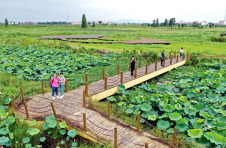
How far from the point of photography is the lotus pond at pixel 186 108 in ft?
19.5

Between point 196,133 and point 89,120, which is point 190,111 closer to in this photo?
point 196,133

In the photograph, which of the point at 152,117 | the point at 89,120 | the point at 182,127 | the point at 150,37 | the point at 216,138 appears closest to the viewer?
the point at 216,138

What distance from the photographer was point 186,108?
279 inches

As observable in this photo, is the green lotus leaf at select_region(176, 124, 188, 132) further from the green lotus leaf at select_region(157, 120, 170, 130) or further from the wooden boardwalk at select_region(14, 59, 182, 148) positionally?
the wooden boardwalk at select_region(14, 59, 182, 148)

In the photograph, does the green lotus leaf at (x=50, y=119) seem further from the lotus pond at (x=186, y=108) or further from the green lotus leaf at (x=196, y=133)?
the green lotus leaf at (x=196, y=133)

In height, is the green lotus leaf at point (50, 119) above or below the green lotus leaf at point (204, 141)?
above

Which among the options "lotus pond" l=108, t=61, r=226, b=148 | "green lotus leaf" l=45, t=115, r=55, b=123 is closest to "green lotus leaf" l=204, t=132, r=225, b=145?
"lotus pond" l=108, t=61, r=226, b=148

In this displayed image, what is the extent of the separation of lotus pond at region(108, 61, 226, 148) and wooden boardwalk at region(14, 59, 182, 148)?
0.99 metres

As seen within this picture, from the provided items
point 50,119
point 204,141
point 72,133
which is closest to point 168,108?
point 204,141

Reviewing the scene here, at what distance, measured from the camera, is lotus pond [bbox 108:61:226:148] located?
19.5 ft

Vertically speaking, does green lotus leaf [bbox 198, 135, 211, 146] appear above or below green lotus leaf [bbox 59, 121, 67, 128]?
below

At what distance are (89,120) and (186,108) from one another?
12.2 feet

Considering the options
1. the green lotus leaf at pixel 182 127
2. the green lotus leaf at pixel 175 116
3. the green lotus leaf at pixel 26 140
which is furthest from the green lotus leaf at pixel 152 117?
the green lotus leaf at pixel 26 140

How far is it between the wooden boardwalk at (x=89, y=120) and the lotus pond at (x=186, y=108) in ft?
3.24
